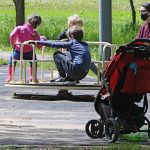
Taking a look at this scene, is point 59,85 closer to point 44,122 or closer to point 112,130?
point 44,122

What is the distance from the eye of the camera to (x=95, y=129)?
11438 millimetres

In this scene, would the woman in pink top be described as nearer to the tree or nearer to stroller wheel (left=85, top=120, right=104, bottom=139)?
stroller wheel (left=85, top=120, right=104, bottom=139)

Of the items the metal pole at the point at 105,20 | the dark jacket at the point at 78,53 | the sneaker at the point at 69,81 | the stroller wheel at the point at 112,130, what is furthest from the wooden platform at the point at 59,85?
the stroller wheel at the point at 112,130

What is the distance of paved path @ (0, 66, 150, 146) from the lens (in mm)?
11125

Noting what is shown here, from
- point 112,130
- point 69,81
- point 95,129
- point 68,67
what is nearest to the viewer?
point 112,130

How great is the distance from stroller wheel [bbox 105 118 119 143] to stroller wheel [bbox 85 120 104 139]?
8.3 inches

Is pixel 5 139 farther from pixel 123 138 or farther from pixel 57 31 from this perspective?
pixel 57 31

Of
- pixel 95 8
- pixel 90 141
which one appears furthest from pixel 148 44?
pixel 95 8

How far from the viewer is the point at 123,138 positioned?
37.0 feet

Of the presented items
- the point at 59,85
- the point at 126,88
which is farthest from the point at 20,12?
the point at 126,88

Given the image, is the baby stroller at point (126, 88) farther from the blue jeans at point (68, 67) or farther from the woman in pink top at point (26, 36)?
the woman in pink top at point (26, 36)

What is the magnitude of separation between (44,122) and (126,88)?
2.07m

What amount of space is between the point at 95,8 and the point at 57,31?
3631cm

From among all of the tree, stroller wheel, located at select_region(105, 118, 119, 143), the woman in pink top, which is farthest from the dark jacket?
the tree
